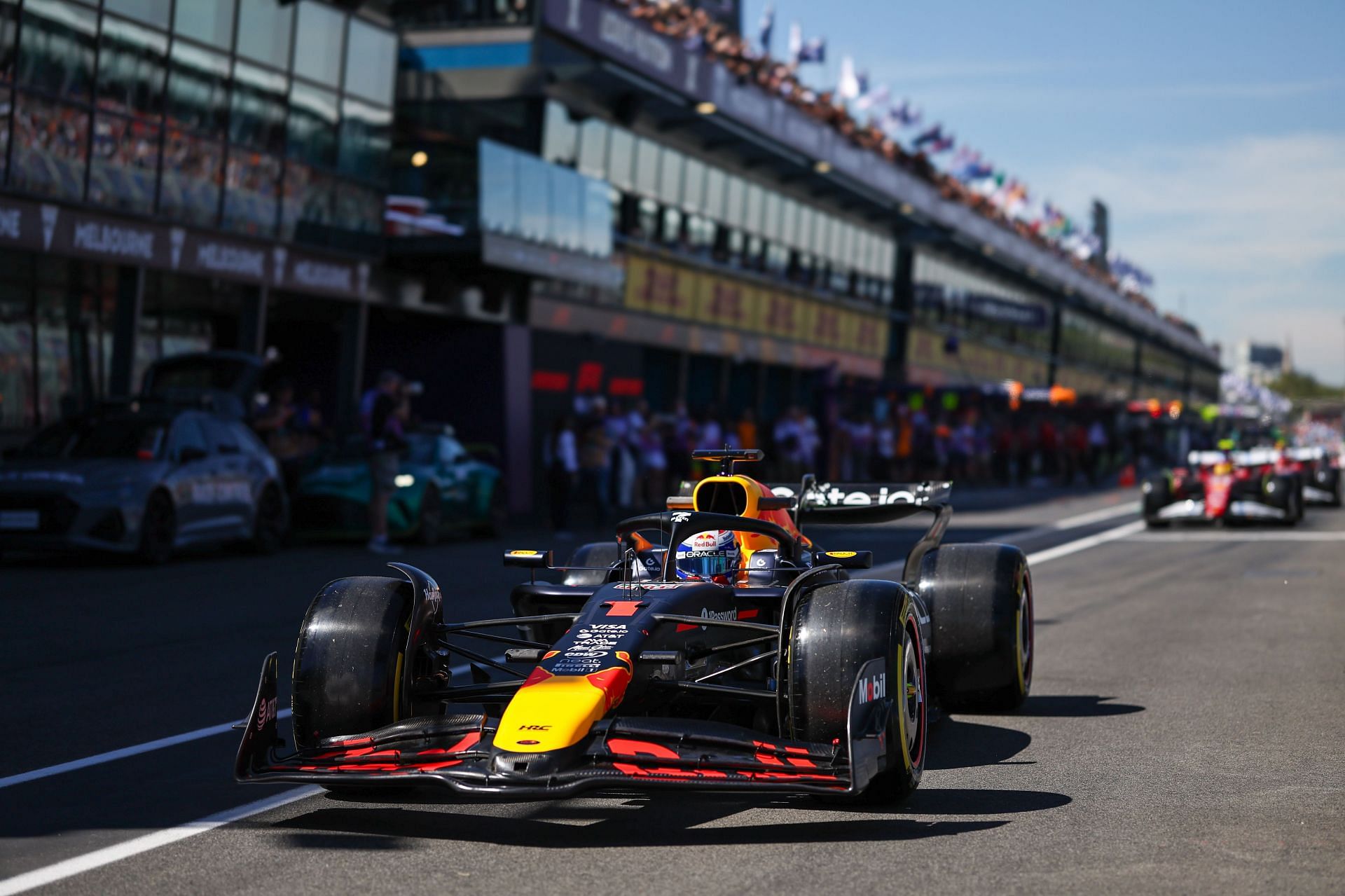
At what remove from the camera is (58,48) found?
2098 cm

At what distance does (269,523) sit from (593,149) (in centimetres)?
1670

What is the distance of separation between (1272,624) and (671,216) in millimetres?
25530

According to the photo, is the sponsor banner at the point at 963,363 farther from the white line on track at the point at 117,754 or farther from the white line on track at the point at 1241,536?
the white line on track at the point at 117,754

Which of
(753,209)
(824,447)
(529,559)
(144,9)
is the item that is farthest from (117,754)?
(824,447)

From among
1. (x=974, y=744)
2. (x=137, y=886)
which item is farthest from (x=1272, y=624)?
(x=137, y=886)

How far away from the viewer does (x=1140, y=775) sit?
21.9 feet

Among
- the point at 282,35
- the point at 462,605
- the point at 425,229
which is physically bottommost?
the point at 462,605

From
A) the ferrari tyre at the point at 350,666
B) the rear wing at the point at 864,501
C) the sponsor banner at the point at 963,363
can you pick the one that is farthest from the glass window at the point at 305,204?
the sponsor banner at the point at 963,363

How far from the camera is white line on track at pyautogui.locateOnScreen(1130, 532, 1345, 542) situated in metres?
23.3

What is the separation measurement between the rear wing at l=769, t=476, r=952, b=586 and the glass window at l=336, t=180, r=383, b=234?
711 inches

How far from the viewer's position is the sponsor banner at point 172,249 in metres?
20.3

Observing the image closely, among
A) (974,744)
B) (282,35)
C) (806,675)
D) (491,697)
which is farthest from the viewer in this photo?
(282,35)

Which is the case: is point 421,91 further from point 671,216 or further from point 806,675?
point 806,675

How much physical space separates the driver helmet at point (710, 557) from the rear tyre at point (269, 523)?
11106mm
